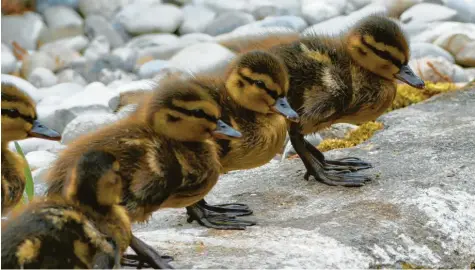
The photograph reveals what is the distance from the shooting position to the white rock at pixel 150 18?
871cm

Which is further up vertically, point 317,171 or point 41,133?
point 41,133

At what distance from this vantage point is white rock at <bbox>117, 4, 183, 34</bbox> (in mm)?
8711

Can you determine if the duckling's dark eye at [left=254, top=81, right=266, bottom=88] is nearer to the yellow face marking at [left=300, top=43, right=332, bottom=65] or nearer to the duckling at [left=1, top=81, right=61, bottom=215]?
the yellow face marking at [left=300, top=43, right=332, bottom=65]

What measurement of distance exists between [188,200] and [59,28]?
605 cm

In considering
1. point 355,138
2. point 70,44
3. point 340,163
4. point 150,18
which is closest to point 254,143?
point 340,163

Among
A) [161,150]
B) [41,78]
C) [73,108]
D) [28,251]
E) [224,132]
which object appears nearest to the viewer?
[28,251]

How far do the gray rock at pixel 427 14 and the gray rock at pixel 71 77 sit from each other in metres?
2.87

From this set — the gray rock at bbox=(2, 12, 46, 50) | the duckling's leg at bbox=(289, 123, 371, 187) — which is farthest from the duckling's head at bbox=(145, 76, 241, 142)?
the gray rock at bbox=(2, 12, 46, 50)

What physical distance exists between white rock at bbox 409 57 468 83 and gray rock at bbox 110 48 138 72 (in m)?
2.51

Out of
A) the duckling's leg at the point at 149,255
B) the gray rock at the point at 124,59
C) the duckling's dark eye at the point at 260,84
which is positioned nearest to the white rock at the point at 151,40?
the gray rock at the point at 124,59

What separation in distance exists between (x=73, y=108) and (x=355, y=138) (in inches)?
101

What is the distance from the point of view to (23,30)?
27.8ft

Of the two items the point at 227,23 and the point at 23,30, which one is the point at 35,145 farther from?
the point at 227,23

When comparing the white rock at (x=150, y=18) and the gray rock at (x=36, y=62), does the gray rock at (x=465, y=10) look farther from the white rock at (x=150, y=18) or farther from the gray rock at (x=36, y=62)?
Answer: the gray rock at (x=36, y=62)
